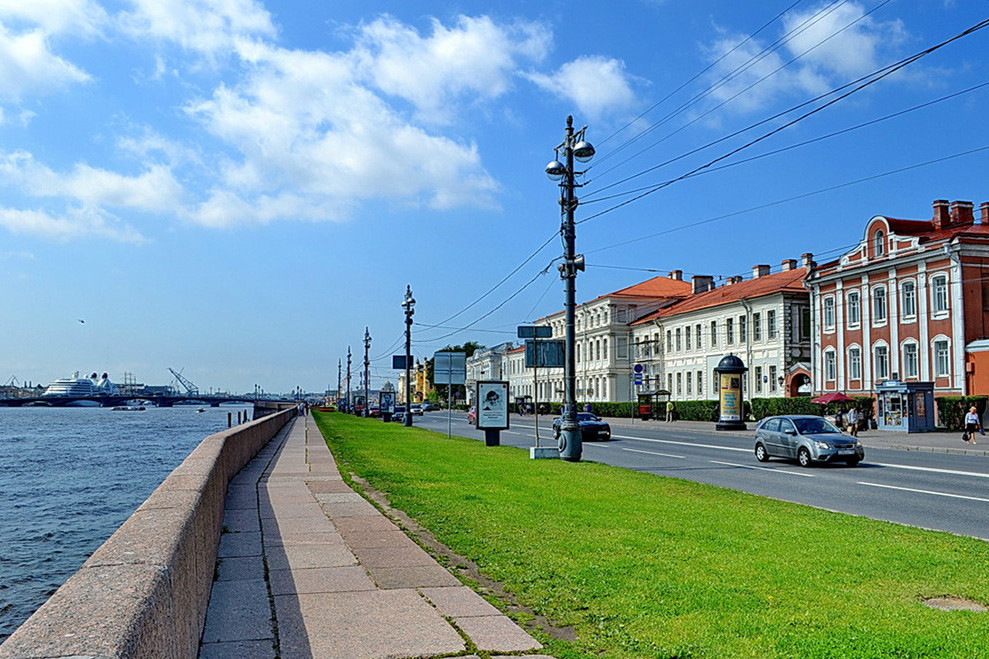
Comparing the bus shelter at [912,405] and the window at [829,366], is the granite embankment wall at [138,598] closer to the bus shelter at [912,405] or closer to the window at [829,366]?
the bus shelter at [912,405]

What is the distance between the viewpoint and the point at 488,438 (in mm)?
30078

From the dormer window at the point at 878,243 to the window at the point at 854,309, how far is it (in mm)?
2990

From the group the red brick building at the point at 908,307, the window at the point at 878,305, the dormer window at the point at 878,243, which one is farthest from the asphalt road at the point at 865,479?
the dormer window at the point at 878,243

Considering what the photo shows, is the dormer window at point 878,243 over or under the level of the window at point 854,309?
over

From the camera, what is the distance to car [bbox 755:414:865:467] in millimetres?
21219

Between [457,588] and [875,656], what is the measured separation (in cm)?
297

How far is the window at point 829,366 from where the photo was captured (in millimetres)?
55688

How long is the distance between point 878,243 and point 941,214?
396 centimetres

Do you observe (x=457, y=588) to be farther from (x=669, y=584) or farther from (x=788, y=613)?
(x=788, y=613)

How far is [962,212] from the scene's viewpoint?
167ft

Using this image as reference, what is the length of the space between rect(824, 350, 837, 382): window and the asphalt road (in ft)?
88.1

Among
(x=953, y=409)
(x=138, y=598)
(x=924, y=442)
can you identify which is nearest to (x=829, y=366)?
(x=953, y=409)

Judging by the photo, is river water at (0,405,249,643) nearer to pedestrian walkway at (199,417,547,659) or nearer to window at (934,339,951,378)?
pedestrian walkway at (199,417,547,659)

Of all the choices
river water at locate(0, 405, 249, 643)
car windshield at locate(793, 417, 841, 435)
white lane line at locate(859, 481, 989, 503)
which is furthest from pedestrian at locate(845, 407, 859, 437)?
river water at locate(0, 405, 249, 643)
